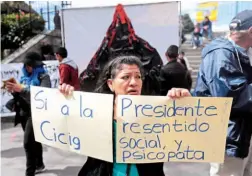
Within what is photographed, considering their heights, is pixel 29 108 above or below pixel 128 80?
below

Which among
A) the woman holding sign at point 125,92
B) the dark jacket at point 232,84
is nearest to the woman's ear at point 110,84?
the woman holding sign at point 125,92

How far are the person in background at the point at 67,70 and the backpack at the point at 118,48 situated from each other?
221mm

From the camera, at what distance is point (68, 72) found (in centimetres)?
555

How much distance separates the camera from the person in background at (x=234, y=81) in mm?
2545

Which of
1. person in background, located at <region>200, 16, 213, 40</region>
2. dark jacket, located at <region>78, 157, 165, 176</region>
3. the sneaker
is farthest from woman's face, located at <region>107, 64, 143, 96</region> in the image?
person in background, located at <region>200, 16, 213, 40</region>

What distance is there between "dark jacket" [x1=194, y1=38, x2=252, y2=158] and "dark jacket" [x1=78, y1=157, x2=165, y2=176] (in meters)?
Result: 0.80

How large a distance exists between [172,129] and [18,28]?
31.6ft

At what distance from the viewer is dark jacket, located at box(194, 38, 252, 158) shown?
100.0 inches

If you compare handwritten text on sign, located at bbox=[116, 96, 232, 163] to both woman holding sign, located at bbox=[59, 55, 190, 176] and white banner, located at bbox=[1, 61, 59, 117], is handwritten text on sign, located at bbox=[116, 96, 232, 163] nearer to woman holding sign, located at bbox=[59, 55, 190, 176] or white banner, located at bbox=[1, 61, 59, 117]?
woman holding sign, located at bbox=[59, 55, 190, 176]

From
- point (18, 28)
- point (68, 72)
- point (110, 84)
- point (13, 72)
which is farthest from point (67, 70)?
point (18, 28)

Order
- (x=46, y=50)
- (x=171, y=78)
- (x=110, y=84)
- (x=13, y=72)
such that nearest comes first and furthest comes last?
(x=110, y=84), (x=171, y=78), (x=13, y=72), (x=46, y=50)

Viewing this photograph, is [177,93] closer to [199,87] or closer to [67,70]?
[199,87]

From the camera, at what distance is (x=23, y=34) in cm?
1095

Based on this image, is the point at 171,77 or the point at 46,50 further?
the point at 46,50
